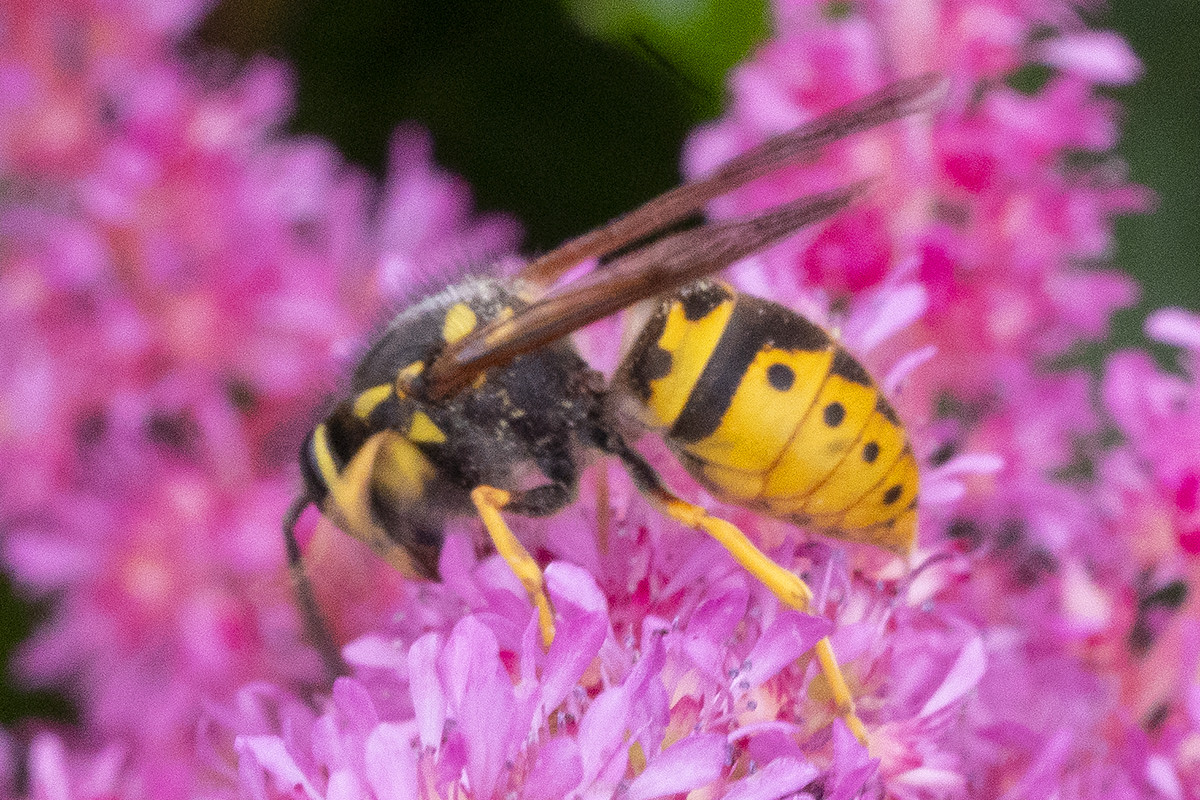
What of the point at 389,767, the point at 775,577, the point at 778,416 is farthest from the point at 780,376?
the point at 389,767

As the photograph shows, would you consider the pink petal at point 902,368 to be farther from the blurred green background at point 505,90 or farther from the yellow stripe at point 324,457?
the blurred green background at point 505,90

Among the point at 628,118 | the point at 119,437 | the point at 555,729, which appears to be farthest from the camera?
the point at 628,118

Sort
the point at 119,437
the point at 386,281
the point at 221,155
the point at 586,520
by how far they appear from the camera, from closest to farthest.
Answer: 1. the point at 586,520
2. the point at 386,281
3. the point at 119,437
4. the point at 221,155

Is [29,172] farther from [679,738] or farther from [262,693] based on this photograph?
[679,738]

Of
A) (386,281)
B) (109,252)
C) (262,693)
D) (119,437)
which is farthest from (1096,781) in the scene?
(109,252)

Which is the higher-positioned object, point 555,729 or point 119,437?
point 119,437

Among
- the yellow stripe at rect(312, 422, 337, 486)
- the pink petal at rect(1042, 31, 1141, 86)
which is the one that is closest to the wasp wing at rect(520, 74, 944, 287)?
the yellow stripe at rect(312, 422, 337, 486)

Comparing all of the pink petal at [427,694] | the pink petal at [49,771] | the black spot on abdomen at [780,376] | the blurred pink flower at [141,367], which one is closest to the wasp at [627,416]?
the black spot on abdomen at [780,376]

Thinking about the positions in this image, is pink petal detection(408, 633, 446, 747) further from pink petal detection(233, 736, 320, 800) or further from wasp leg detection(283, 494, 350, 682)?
wasp leg detection(283, 494, 350, 682)
